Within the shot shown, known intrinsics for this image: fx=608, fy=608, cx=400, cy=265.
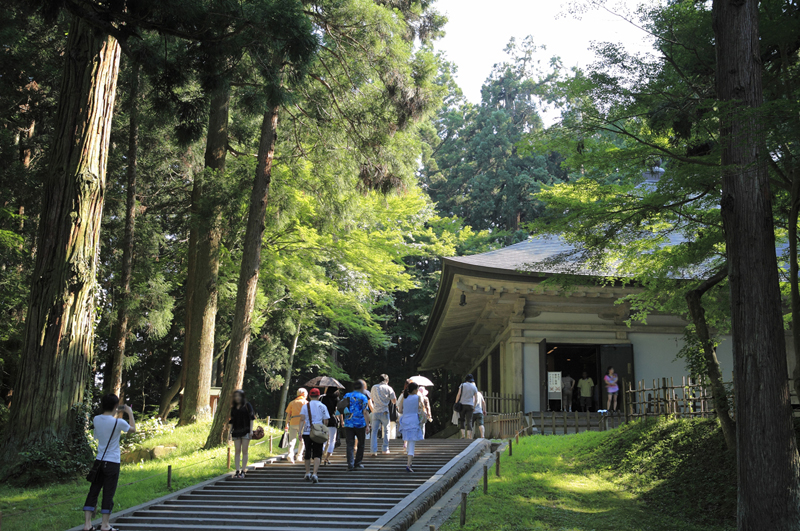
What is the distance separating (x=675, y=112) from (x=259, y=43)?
5.50 metres

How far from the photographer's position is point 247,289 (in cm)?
1298

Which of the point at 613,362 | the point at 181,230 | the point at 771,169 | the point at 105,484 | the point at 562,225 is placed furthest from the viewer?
the point at 181,230

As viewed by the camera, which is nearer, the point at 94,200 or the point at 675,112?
the point at 675,112

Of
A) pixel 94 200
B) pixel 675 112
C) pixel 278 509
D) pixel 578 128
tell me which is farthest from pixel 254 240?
pixel 675 112

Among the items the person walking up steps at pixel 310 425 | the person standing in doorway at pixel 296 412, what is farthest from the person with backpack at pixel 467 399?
the person walking up steps at pixel 310 425

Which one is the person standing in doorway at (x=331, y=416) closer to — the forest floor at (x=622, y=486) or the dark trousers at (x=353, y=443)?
the dark trousers at (x=353, y=443)

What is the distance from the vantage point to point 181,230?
21.0 meters

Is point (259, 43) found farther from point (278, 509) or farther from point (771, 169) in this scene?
point (771, 169)

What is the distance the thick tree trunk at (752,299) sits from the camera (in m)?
6.07

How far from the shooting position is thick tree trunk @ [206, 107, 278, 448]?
490 inches

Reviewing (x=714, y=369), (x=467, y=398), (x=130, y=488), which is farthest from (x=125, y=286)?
(x=714, y=369)

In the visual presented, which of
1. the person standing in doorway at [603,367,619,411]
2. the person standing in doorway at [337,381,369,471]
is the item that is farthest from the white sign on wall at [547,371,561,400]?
the person standing in doorway at [337,381,369,471]

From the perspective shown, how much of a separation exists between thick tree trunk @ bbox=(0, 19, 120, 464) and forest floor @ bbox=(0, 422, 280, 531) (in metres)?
1.06

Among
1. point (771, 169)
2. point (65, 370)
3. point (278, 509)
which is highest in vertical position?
point (771, 169)
